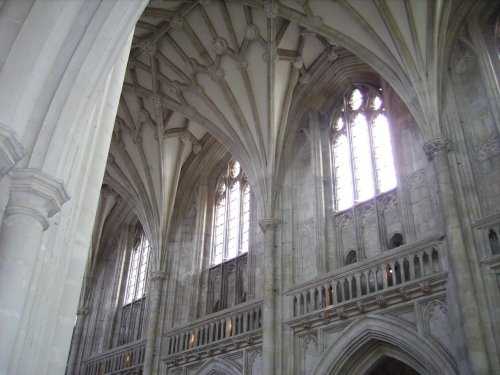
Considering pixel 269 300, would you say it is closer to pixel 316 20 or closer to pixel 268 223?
pixel 268 223

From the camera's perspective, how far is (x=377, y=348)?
1198 centimetres

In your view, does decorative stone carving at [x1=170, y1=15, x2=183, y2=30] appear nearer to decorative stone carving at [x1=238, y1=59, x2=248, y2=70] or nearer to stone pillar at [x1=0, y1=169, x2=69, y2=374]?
decorative stone carving at [x1=238, y1=59, x2=248, y2=70]

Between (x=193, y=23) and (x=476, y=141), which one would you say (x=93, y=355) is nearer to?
(x=193, y=23)

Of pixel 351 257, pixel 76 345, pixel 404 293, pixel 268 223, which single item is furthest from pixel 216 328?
pixel 76 345

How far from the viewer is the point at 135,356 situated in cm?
1838

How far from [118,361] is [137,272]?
3.85 meters

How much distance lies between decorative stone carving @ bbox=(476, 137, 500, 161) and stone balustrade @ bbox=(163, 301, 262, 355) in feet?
21.2

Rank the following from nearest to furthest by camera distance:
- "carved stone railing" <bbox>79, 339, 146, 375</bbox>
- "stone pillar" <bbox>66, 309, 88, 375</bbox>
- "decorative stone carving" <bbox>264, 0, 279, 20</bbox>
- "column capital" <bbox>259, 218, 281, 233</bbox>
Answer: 1. "decorative stone carving" <bbox>264, 0, 279, 20</bbox>
2. "column capital" <bbox>259, 218, 281, 233</bbox>
3. "carved stone railing" <bbox>79, 339, 146, 375</bbox>
4. "stone pillar" <bbox>66, 309, 88, 375</bbox>

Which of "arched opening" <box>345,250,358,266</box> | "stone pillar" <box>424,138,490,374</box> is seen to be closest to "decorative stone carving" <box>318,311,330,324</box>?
"arched opening" <box>345,250,358,266</box>

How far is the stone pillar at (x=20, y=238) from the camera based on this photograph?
190 inches

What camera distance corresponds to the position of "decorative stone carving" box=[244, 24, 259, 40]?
15.6 meters

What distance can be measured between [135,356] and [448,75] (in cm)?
1264

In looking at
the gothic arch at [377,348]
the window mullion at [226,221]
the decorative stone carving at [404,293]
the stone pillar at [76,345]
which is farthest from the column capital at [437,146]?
the stone pillar at [76,345]

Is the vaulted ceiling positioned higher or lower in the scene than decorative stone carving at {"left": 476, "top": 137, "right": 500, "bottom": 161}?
higher
